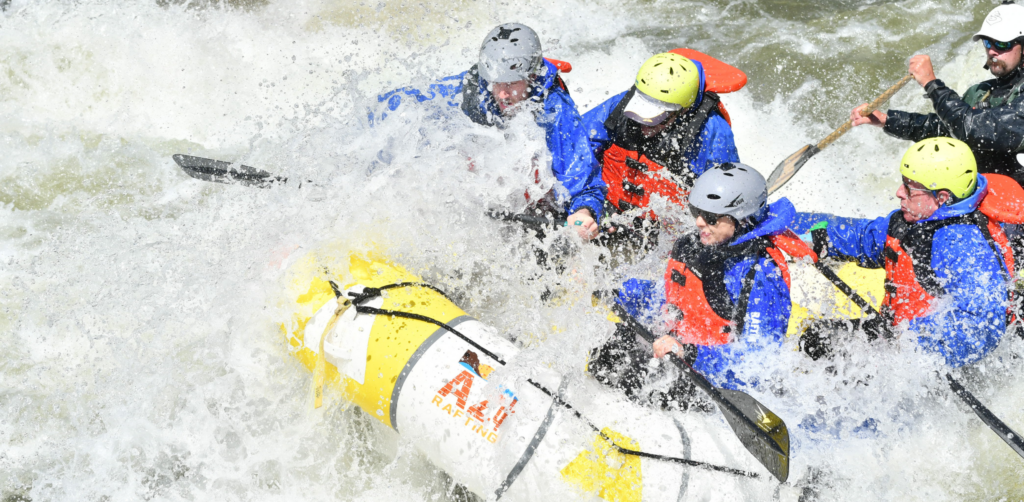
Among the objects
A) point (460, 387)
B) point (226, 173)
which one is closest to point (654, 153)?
point (460, 387)

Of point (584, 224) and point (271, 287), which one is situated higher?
point (584, 224)

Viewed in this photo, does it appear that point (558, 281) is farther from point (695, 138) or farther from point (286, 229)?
point (286, 229)

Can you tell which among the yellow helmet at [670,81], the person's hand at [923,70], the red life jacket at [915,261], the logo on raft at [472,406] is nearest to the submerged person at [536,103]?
the yellow helmet at [670,81]

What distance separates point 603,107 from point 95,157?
4.68 m

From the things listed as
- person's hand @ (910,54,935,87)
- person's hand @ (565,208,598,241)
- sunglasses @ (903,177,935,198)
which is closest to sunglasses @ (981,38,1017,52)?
person's hand @ (910,54,935,87)

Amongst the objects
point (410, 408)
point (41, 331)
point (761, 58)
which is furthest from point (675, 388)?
point (761, 58)

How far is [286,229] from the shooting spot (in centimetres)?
416

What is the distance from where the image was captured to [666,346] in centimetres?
337

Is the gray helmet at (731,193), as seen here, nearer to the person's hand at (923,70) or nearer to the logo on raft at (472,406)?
the logo on raft at (472,406)

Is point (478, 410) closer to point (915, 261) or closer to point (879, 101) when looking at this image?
point (915, 261)

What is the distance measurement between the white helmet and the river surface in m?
1.92

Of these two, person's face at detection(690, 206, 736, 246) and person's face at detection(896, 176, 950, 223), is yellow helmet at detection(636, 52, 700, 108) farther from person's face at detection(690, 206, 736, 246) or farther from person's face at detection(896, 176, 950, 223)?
person's face at detection(896, 176, 950, 223)

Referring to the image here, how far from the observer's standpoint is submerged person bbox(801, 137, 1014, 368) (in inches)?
125

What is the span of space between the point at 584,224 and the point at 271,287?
1840mm
